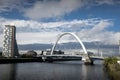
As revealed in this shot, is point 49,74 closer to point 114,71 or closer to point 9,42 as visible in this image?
point 114,71

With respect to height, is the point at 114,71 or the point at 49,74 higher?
the point at 114,71

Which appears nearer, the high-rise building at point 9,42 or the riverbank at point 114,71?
the riverbank at point 114,71

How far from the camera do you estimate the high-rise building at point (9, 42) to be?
126075mm

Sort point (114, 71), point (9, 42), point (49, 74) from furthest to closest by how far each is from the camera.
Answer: point (9, 42) → point (49, 74) → point (114, 71)

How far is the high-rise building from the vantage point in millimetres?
126075

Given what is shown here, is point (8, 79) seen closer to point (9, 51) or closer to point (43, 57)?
point (43, 57)

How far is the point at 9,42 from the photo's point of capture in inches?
5034

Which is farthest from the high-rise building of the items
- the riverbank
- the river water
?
the riverbank

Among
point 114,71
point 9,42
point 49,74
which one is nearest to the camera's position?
point 114,71

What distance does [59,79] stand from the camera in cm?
3541

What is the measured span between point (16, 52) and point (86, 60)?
51.2 meters

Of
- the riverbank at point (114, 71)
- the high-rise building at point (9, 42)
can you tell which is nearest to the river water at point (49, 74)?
the riverbank at point (114, 71)

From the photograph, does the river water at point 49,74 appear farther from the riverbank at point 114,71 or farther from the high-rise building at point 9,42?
the high-rise building at point 9,42

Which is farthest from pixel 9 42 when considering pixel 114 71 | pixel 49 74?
pixel 114 71
